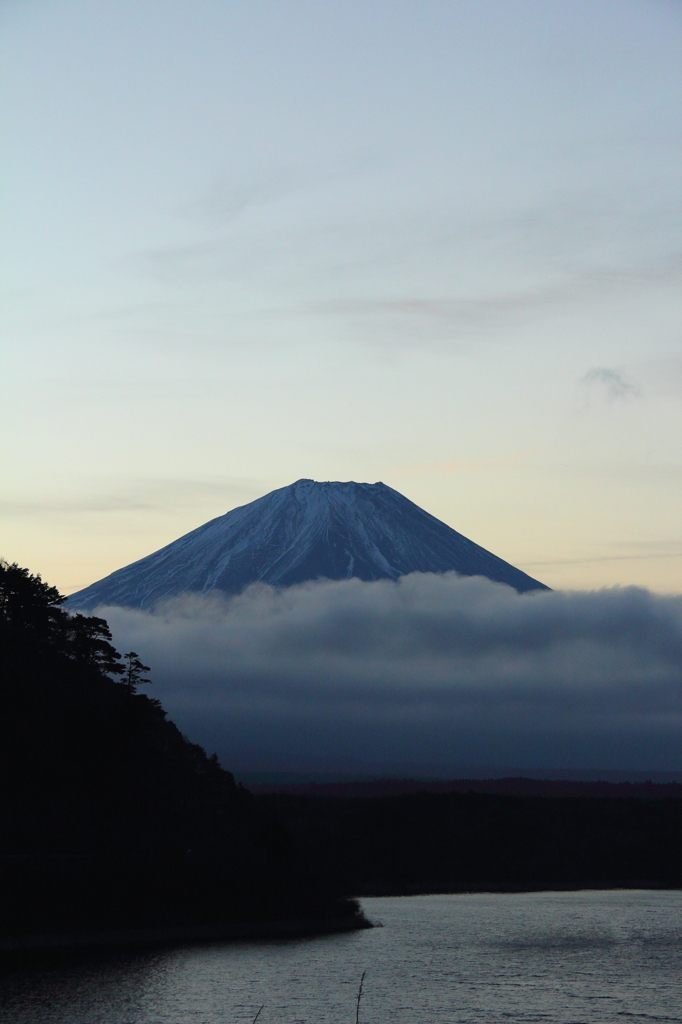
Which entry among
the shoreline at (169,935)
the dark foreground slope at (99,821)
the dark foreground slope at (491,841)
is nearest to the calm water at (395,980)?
the shoreline at (169,935)

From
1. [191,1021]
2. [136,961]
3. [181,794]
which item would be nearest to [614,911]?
[181,794]

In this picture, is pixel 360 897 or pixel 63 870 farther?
pixel 360 897

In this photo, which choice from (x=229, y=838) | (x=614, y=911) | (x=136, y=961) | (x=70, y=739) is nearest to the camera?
(x=136, y=961)

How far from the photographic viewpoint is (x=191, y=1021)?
6209 cm

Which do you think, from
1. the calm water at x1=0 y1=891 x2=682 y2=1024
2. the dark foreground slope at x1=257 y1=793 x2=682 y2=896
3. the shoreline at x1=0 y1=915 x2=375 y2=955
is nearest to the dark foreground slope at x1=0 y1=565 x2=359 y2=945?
the shoreline at x1=0 y1=915 x2=375 y2=955

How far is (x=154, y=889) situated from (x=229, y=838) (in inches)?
474

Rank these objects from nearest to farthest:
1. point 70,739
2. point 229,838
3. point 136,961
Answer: point 136,961
point 70,739
point 229,838

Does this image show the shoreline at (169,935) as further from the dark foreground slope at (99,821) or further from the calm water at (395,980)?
the calm water at (395,980)

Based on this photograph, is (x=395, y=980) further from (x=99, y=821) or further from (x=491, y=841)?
(x=491, y=841)

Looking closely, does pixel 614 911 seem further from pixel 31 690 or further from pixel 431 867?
pixel 31 690

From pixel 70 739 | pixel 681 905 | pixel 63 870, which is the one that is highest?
pixel 70 739

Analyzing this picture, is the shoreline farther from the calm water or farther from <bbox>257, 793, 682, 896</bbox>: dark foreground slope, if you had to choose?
<bbox>257, 793, 682, 896</bbox>: dark foreground slope

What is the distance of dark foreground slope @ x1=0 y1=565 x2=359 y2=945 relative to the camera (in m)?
88.9

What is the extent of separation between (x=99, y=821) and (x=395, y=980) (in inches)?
1142
